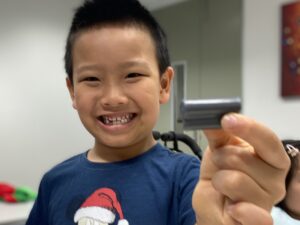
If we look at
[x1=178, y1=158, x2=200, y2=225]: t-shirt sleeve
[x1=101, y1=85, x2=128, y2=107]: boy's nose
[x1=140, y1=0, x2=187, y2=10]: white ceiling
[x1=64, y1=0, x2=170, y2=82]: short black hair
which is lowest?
[x1=178, y1=158, x2=200, y2=225]: t-shirt sleeve

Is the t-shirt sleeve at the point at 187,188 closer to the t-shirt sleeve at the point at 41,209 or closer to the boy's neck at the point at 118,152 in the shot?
the boy's neck at the point at 118,152

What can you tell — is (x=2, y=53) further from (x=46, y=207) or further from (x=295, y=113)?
(x=46, y=207)

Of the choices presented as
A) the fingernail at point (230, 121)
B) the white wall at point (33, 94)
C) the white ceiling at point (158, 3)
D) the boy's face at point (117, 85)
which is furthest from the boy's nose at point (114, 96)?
the white ceiling at point (158, 3)

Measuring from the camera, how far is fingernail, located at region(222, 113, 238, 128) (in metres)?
0.35

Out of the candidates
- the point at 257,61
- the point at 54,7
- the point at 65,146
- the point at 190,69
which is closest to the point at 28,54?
the point at 54,7

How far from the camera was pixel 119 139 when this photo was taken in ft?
2.56

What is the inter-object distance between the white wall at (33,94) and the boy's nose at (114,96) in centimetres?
299

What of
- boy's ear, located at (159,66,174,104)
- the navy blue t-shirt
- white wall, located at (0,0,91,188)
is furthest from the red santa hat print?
white wall, located at (0,0,91,188)

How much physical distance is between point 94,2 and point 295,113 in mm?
2474

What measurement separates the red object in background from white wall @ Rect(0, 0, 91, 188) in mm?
2056

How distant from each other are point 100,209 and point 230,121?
480mm

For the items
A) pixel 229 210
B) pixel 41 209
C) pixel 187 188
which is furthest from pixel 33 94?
pixel 229 210

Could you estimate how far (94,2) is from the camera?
36.5 inches

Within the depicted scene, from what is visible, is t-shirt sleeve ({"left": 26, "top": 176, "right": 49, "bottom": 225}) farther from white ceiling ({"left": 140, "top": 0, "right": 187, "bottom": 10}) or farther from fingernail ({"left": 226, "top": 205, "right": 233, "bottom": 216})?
white ceiling ({"left": 140, "top": 0, "right": 187, "bottom": 10})
